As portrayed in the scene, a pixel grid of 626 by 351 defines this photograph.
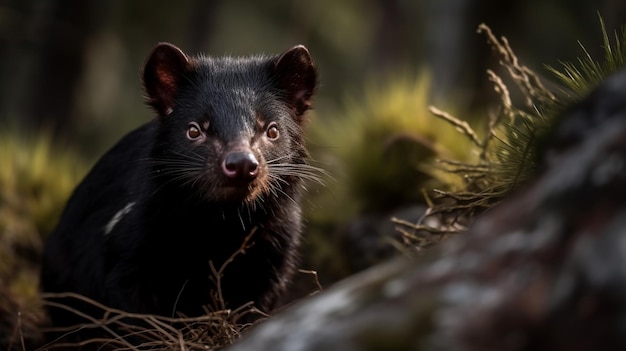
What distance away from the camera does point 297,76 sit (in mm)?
5023

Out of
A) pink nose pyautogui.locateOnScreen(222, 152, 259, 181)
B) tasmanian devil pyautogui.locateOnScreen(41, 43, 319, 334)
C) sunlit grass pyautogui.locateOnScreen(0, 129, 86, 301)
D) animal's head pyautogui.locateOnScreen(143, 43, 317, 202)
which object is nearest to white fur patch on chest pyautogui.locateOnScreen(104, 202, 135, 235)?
tasmanian devil pyautogui.locateOnScreen(41, 43, 319, 334)

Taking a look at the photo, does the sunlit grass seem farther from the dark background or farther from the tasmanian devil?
the tasmanian devil

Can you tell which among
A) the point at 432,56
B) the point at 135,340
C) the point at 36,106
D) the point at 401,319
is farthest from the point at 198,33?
the point at 401,319

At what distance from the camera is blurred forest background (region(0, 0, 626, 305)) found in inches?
284

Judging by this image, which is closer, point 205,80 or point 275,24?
point 205,80

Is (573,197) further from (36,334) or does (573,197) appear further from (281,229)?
(36,334)

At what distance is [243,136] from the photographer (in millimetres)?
4379

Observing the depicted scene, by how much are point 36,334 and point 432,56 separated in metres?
6.20

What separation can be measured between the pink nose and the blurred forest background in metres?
1.30

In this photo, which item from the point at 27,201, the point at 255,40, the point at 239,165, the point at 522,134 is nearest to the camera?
the point at 522,134

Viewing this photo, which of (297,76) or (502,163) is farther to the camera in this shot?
(297,76)

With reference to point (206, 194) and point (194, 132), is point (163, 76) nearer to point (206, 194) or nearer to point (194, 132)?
point (194, 132)

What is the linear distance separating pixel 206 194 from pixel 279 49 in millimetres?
22958

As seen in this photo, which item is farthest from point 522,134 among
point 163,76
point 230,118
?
point 163,76
